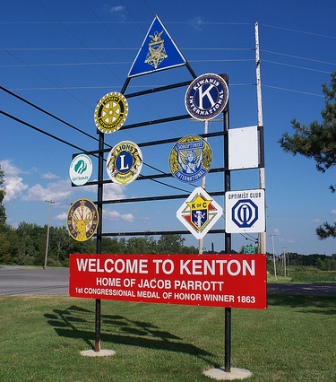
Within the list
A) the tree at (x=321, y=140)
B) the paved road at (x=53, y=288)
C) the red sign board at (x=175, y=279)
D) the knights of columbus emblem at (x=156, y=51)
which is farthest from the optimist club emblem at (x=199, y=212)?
the paved road at (x=53, y=288)

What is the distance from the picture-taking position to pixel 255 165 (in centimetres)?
642

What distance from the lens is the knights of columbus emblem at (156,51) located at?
26.9 feet

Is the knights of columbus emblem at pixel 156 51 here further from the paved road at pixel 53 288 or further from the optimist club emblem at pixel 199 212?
the paved road at pixel 53 288

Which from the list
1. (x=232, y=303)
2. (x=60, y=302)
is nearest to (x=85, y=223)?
(x=232, y=303)

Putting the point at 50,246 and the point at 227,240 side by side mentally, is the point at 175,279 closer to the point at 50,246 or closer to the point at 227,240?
the point at 227,240

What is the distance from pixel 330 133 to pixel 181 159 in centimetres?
814

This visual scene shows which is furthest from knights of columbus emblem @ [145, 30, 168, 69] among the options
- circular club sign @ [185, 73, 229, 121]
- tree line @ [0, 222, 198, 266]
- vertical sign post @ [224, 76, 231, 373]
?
tree line @ [0, 222, 198, 266]

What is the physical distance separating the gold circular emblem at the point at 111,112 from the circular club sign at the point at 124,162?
1.61 feet

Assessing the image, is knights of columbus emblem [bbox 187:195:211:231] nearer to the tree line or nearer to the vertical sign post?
the vertical sign post

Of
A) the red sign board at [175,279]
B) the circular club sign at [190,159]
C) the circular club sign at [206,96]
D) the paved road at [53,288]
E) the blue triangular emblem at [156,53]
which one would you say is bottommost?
the paved road at [53,288]

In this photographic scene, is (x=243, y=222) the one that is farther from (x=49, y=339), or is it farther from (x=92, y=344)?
(x=49, y=339)

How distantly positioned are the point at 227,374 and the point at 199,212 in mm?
2305

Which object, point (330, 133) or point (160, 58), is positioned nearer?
point (160, 58)

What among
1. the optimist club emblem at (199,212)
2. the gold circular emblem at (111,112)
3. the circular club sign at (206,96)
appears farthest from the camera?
the gold circular emblem at (111,112)
